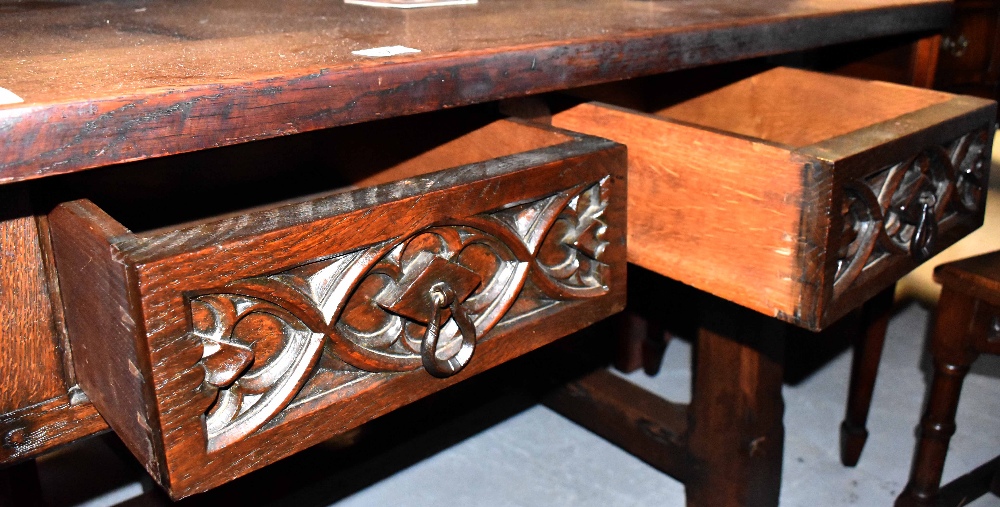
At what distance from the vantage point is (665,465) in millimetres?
1541

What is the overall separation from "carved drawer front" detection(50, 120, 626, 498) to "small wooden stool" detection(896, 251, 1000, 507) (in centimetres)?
73

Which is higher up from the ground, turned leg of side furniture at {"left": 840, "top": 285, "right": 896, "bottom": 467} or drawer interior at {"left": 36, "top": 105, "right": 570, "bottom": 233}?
drawer interior at {"left": 36, "top": 105, "right": 570, "bottom": 233}

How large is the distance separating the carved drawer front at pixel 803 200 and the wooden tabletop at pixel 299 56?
0.12 metres

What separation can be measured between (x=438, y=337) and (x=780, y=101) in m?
0.75

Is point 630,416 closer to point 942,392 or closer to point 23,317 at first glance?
point 942,392

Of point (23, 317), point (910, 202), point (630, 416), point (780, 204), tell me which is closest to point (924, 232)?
point (910, 202)

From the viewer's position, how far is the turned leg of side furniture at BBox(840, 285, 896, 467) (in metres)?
1.78

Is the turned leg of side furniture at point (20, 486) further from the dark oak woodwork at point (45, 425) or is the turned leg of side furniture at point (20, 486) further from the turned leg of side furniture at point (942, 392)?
the turned leg of side furniture at point (942, 392)

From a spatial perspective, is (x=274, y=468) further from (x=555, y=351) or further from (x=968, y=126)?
(x=968, y=126)

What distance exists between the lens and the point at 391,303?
0.71 meters

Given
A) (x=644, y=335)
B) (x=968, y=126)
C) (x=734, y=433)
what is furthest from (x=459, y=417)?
(x=968, y=126)

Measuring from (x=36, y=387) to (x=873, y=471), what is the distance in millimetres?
1562

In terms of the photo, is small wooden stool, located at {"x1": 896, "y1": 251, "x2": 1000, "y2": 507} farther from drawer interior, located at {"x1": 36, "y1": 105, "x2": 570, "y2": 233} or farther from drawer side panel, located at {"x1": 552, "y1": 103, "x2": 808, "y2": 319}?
drawer interior, located at {"x1": 36, "y1": 105, "x2": 570, "y2": 233}

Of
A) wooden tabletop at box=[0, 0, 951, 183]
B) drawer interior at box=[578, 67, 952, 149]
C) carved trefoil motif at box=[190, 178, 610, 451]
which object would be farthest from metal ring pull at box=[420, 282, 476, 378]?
drawer interior at box=[578, 67, 952, 149]
